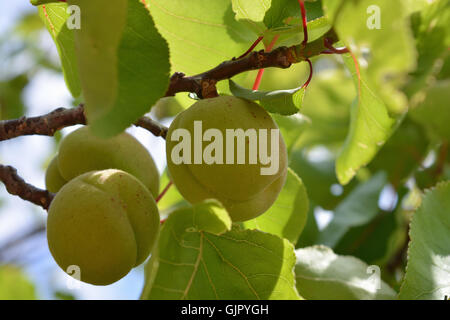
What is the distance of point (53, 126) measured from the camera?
0.92 metres

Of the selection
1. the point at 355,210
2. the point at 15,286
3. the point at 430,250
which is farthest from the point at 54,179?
the point at 355,210

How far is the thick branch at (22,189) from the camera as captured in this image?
3.18 ft

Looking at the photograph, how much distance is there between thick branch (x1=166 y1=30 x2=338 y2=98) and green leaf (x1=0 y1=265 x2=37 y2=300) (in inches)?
19.4

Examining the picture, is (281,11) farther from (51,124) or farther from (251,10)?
(51,124)

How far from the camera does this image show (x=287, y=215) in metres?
1.09

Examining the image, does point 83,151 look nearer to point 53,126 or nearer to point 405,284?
point 53,126

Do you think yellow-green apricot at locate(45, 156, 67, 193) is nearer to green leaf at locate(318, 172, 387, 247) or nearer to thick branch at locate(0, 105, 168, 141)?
thick branch at locate(0, 105, 168, 141)

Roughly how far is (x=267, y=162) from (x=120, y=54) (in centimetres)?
25

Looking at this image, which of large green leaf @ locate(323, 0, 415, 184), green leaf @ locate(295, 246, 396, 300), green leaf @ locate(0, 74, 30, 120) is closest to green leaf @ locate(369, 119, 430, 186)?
green leaf @ locate(295, 246, 396, 300)

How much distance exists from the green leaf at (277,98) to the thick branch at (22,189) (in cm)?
39

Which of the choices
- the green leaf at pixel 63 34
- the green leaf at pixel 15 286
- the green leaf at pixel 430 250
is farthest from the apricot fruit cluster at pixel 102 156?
the green leaf at pixel 430 250

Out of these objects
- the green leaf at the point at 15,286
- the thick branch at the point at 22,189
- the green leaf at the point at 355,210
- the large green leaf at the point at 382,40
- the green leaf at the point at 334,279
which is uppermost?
the large green leaf at the point at 382,40

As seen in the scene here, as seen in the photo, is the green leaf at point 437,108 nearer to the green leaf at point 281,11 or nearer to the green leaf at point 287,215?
the green leaf at point 287,215

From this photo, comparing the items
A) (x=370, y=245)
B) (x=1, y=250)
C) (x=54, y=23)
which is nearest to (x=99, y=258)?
(x=54, y=23)
